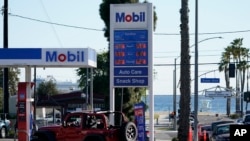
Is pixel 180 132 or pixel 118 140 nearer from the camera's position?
pixel 118 140

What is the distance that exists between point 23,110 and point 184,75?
26.9ft

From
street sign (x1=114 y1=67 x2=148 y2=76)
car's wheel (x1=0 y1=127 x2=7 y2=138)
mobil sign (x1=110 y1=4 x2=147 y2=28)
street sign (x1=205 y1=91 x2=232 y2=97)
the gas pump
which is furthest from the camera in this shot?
street sign (x1=205 y1=91 x2=232 y2=97)

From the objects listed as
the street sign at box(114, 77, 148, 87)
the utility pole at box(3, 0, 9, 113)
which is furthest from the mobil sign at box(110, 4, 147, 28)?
the utility pole at box(3, 0, 9, 113)

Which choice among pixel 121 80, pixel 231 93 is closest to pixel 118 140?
pixel 121 80

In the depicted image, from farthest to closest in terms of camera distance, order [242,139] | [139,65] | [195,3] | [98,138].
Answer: [195,3], [139,65], [98,138], [242,139]

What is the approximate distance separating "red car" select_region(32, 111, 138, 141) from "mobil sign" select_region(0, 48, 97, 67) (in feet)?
22.1

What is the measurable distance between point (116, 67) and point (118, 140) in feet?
16.5

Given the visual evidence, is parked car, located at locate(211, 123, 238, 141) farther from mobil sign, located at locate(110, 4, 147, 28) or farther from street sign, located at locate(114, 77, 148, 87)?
mobil sign, located at locate(110, 4, 147, 28)

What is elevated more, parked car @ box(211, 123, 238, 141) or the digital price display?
the digital price display

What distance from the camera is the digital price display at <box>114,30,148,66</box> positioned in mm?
27578

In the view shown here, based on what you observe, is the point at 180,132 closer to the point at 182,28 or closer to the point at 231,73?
the point at 182,28

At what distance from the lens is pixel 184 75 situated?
28656 millimetres

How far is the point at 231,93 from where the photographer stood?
97938 millimetres

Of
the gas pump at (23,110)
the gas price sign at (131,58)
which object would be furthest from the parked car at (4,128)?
the gas price sign at (131,58)
